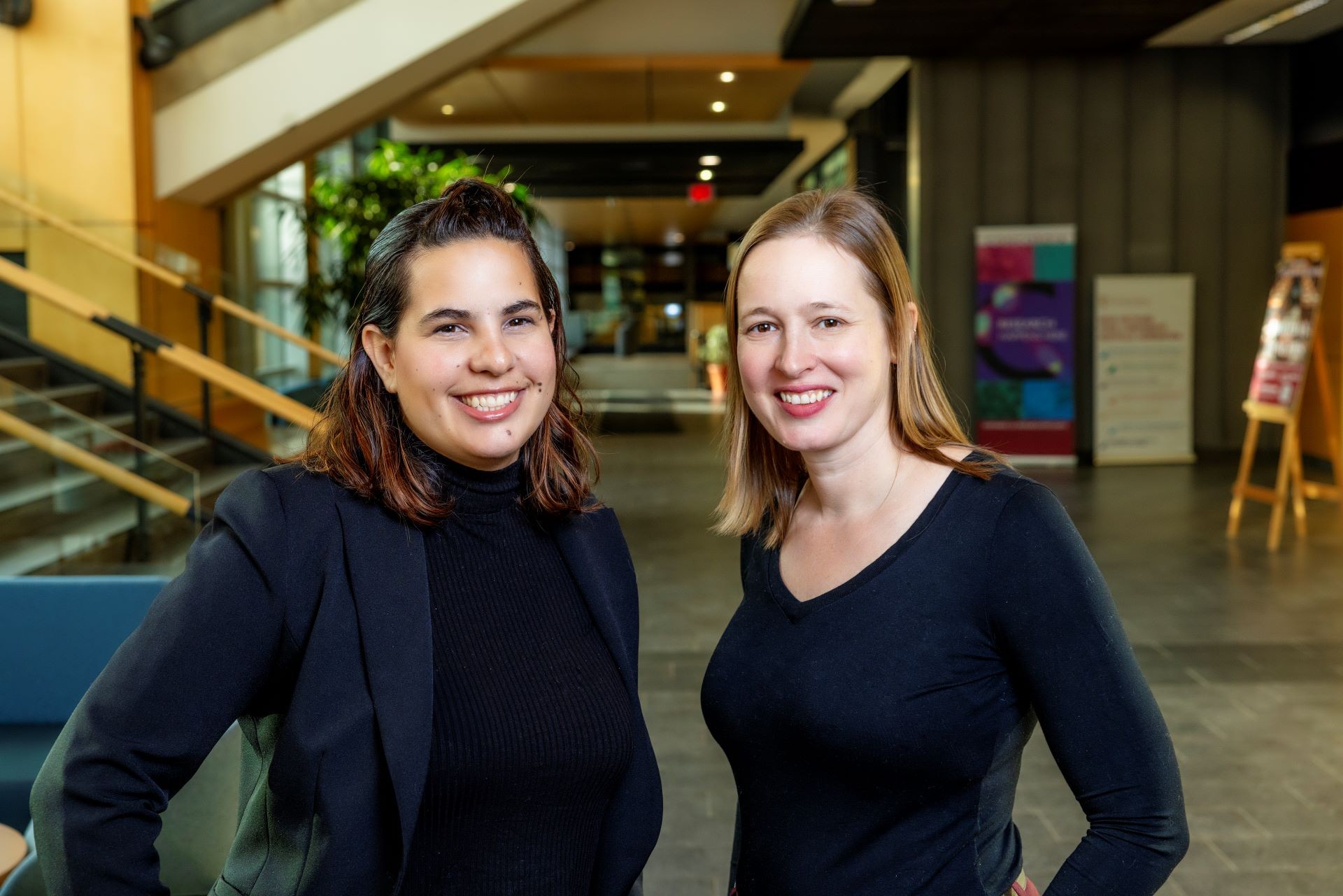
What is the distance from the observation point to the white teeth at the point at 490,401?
1.61 metres

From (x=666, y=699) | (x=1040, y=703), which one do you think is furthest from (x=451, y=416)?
(x=666, y=699)

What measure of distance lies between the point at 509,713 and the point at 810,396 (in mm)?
589

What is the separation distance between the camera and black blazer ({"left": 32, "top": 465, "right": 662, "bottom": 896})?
135cm

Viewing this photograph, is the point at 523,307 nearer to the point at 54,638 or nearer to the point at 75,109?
the point at 54,638

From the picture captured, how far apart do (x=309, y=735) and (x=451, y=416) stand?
44 centimetres

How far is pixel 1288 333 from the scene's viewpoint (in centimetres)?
807

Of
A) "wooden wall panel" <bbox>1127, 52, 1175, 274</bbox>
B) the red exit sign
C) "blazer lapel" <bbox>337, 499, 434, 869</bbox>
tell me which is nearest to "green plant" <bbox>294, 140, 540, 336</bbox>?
"wooden wall panel" <bbox>1127, 52, 1175, 274</bbox>

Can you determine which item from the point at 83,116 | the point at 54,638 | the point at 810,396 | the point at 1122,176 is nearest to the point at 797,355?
the point at 810,396

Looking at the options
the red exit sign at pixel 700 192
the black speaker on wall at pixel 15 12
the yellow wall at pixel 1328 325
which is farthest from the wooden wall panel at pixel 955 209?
the black speaker on wall at pixel 15 12

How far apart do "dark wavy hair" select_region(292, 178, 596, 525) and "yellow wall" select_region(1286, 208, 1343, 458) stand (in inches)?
409

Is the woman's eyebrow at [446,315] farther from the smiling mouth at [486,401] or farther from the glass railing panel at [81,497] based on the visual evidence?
the glass railing panel at [81,497]

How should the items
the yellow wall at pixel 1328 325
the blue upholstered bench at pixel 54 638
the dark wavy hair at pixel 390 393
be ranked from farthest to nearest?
the yellow wall at pixel 1328 325 → the blue upholstered bench at pixel 54 638 → the dark wavy hair at pixel 390 393

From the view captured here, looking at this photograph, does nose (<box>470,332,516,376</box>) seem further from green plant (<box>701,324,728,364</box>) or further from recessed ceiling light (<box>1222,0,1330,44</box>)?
green plant (<box>701,324,728,364</box>)

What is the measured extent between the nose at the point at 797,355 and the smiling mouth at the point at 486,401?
1.24 ft
